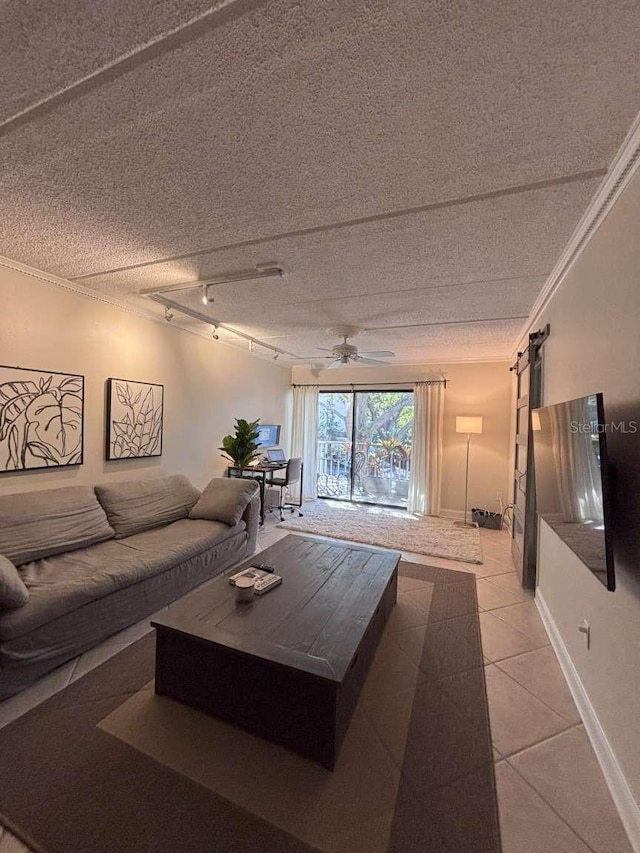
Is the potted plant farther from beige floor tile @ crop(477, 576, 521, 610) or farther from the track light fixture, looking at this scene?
beige floor tile @ crop(477, 576, 521, 610)

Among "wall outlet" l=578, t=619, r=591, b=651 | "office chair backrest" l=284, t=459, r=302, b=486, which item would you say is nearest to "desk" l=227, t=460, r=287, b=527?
"office chair backrest" l=284, t=459, r=302, b=486

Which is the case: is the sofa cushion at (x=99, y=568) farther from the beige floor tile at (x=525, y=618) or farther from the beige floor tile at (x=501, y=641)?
the beige floor tile at (x=525, y=618)

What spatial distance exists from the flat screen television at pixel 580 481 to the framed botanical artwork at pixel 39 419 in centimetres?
349

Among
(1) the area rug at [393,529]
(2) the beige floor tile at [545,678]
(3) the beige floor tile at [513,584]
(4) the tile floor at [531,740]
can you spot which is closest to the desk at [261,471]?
(1) the area rug at [393,529]

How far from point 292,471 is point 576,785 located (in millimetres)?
4318

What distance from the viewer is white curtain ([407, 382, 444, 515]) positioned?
18.0 ft

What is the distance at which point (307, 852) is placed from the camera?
1.11 m

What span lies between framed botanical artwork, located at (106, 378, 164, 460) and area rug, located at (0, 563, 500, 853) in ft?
6.48

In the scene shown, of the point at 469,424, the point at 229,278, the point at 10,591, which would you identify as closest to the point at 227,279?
the point at 229,278

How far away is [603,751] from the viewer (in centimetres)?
143

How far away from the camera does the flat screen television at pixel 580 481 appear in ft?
4.12

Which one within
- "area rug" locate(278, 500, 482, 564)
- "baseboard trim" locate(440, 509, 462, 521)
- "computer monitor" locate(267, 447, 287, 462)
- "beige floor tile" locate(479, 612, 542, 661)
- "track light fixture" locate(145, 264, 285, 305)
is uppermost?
"track light fixture" locate(145, 264, 285, 305)

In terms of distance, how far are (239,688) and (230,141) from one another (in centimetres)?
236

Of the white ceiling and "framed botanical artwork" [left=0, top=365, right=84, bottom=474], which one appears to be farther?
"framed botanical artwork" [left=0, top=365, right=84, bottom=474]
